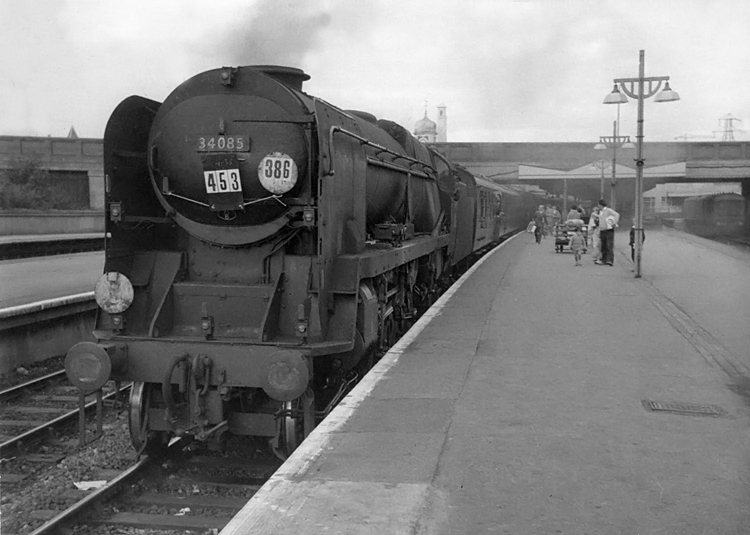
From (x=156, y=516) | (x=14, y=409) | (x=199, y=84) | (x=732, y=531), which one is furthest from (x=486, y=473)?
(x=14, y=409)

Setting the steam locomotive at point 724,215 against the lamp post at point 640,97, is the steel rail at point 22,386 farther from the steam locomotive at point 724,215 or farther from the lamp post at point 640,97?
the steam locomotive at point 724,215

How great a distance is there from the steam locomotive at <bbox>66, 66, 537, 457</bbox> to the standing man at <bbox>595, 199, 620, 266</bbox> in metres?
11.8

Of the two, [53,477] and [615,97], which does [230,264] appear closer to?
[53,477]

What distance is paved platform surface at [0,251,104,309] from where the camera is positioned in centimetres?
1194

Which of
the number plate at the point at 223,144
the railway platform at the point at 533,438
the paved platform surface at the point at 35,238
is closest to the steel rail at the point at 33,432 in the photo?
the number plate at the point at 223,144

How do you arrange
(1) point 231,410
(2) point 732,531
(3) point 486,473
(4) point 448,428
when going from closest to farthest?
(2) point 732,531
(3) point 486,473
(4) point 448,428
(1) point 231,410

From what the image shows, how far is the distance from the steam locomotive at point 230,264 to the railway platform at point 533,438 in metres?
0.65

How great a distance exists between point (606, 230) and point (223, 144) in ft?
45.9

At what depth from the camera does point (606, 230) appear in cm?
1823

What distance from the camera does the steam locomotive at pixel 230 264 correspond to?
5824 mm

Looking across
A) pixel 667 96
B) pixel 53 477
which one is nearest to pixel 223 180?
pixel 53 477

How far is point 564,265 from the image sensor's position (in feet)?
60.7

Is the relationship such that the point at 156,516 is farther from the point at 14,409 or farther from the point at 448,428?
the point at 14,409

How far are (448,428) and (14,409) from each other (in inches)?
218
